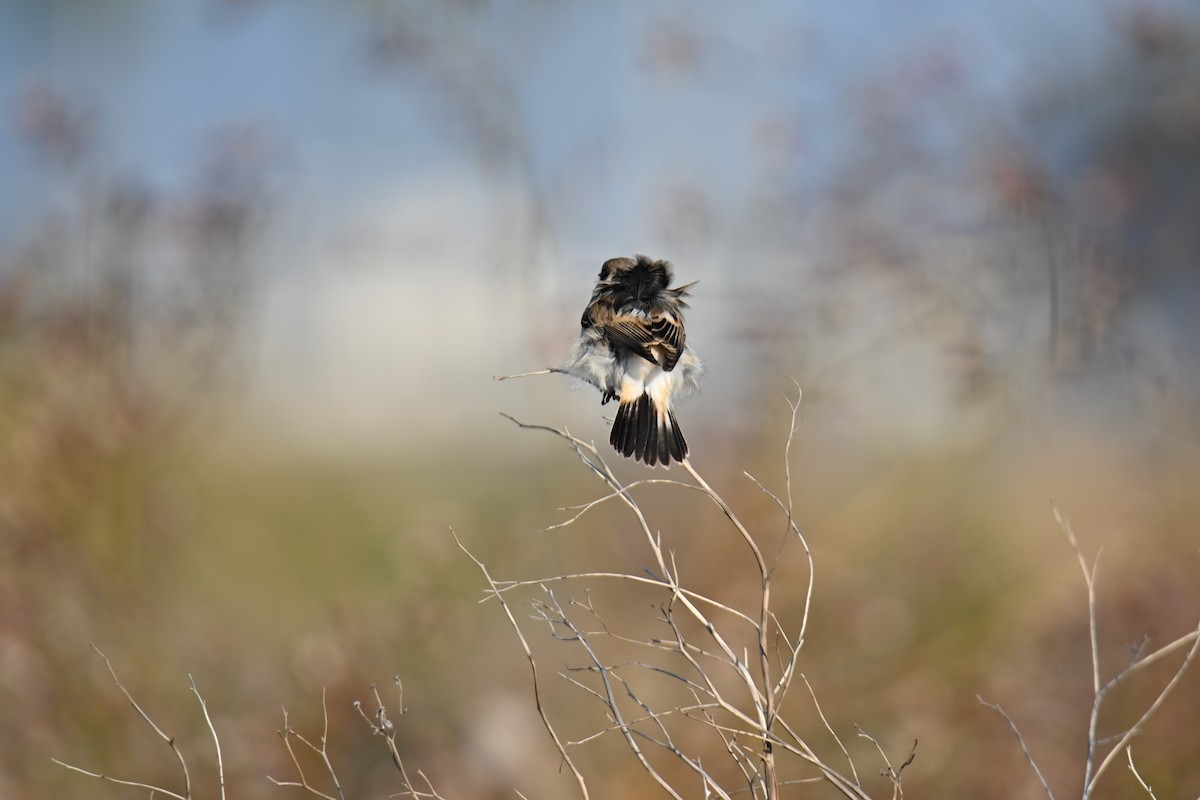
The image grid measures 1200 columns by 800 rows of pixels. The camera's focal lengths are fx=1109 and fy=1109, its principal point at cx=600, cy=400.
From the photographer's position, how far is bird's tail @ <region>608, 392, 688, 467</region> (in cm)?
250

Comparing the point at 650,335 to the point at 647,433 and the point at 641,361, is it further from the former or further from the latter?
the point at 647,433

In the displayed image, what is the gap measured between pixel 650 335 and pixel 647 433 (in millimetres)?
260

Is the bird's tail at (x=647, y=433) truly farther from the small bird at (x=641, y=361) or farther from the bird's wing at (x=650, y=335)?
the bird's wing at (x=650, y=335)

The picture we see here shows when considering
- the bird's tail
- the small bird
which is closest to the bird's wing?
the small bird

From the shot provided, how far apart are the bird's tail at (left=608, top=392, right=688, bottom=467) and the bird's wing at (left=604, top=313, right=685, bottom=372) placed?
11 centimetres

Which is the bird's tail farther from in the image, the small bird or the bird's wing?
the bird's wing

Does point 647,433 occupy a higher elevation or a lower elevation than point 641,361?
lower

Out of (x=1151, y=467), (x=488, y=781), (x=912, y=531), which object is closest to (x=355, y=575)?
(x=488, y=781)

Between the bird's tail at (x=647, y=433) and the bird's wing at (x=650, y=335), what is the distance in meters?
0.11

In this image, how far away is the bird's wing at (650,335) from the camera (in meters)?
2.65

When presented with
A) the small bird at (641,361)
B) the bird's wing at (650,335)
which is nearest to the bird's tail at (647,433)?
the small bird at (641,361)

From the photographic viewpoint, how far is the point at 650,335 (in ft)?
8.79

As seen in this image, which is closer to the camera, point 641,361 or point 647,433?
point 647,433

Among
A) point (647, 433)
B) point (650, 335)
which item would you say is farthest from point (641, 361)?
point (647, 433)
